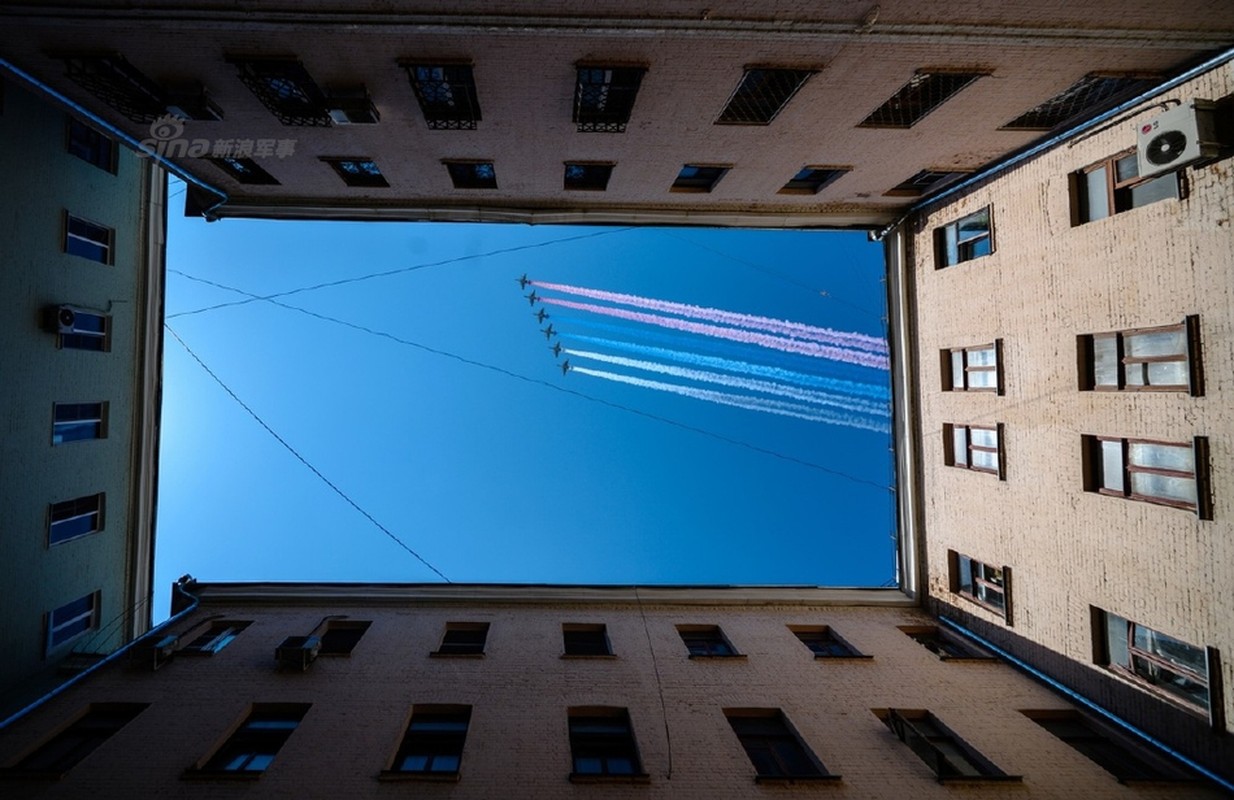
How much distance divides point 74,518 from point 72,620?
2.52 meters

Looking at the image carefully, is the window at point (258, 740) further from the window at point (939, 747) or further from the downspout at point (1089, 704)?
the downspout at point (1089, 704)

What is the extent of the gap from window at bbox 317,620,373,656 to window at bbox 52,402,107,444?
7.70 meters

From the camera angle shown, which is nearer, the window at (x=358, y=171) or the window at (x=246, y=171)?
the window at (x=246, y=171)

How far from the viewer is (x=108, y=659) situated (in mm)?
13258

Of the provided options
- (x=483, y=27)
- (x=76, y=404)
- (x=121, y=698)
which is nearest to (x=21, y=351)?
(x=76, y=404)

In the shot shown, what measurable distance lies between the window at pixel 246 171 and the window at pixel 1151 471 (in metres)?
21.8

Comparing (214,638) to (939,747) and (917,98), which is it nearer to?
(939,747)

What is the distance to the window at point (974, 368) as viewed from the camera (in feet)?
51.2

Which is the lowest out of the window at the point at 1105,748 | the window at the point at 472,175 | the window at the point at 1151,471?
the window at the point at 1105,748

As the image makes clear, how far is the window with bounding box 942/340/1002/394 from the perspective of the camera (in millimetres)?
15617

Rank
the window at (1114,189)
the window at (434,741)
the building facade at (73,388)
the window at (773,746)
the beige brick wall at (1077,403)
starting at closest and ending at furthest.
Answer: the beige brick wall at (1077,403) → the window at (434,741) → the window at (773,746) → the window at (1114,189) → the building facade at (73,388)

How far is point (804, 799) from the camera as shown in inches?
404

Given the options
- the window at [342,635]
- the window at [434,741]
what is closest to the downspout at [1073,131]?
the window at [434,741]

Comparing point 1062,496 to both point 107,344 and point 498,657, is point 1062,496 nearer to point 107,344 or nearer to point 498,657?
point 498,657
